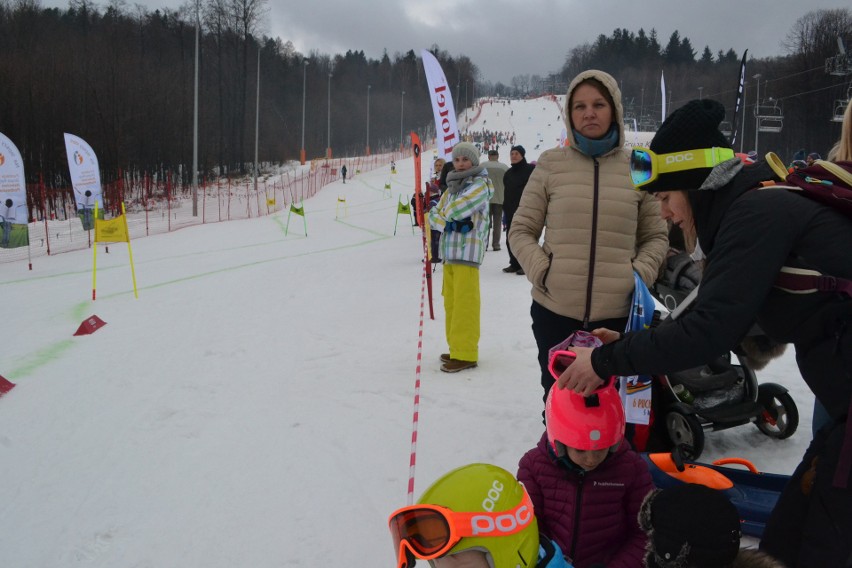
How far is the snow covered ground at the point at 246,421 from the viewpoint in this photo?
2871 millimetres

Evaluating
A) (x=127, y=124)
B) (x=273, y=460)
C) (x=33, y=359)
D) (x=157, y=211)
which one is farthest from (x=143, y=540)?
(x=127, y=124)

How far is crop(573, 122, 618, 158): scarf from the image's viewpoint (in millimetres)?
2719

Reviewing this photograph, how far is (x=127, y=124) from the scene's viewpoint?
35062 mm

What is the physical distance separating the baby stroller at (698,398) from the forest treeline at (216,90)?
30527 millimetres

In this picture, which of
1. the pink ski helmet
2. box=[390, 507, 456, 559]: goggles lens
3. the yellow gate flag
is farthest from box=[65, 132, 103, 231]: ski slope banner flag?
box=[390, 507, 456, 559]: goggles lens

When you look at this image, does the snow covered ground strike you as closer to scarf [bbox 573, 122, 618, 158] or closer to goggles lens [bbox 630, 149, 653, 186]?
scarf [bbox 573, 122, 618, 158]

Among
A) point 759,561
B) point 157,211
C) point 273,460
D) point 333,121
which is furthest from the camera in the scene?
point 333,121

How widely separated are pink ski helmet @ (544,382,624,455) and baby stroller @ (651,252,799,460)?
4.30 feet

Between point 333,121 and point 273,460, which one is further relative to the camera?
point 333,121

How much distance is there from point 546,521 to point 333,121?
71.2m

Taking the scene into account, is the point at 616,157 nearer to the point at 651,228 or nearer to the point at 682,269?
the point at 651,228

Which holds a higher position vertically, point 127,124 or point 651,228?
point 127,124

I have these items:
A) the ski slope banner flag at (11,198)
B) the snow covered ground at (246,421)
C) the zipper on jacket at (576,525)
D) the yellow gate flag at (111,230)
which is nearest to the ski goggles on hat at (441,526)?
the zipper on jacket at (576,525)

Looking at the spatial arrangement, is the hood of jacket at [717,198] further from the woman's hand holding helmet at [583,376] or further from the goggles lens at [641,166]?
the woman's hand holding helmet at [583,376]
